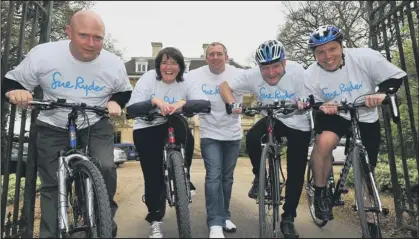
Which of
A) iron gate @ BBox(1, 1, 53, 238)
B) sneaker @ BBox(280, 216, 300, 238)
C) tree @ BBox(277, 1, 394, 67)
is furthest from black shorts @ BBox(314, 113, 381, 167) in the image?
tree @ BBox(277, 1, 394, 67)

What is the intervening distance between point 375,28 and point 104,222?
4.23 m

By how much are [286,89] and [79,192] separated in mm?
2401

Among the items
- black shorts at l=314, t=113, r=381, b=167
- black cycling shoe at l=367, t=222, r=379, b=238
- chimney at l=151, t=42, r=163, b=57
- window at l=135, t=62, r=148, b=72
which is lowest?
black cycling shoe at l=367, t=222, r=379, b=238

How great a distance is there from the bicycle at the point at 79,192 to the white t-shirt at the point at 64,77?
1.05 feet

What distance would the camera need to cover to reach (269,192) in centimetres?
363

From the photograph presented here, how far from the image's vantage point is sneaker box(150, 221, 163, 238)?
3.89 metres

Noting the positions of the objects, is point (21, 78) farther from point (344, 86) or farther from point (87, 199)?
point (344, 86)

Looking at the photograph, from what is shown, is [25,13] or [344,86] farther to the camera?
[25,13]

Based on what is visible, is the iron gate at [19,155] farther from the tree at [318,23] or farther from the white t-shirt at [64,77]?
the tree at [318,23]

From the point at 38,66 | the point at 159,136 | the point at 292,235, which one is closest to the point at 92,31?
the point at 38,66

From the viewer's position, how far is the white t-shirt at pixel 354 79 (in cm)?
369

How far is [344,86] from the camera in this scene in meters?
3.78

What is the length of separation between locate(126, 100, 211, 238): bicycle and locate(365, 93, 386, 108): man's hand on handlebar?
151 cm

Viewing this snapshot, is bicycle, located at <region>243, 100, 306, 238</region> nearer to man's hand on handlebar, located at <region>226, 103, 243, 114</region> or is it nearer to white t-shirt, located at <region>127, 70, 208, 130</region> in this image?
man's hand on handlebar, located at <region>226, 103, 243, 114</region>
